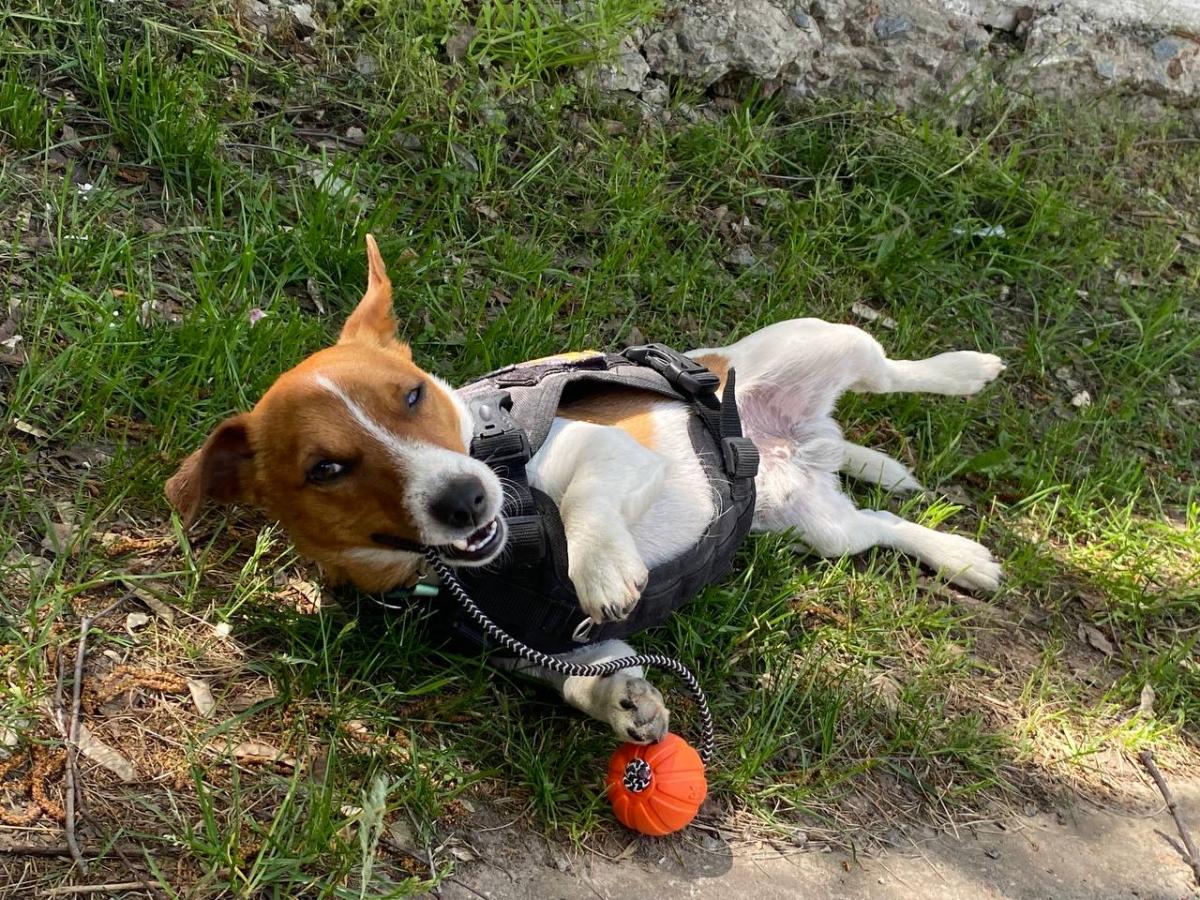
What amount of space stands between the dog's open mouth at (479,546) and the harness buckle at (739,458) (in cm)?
89

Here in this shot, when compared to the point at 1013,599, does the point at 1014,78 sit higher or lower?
higher

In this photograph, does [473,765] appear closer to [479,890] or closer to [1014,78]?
[479,890]

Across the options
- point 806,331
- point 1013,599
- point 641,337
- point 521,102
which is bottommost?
point 1013,599

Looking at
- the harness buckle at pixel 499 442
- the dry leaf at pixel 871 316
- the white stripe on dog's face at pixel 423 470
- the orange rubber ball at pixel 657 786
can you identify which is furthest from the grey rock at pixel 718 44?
the orange rubber ball at pixel 657 786

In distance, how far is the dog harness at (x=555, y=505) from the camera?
2.74 metres

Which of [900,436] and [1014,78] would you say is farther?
[1014,78]

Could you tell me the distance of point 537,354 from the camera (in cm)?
394

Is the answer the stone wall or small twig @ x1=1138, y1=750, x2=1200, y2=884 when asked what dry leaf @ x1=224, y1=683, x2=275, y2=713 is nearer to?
small twig @ x1=1138, y1=750, x2=1200, y2=884

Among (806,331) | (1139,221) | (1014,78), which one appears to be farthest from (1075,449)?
(1014,78)

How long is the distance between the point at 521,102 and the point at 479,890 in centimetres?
349

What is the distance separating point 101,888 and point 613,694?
4.17ft

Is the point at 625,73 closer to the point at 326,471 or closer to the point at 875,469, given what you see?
the point at 875,469

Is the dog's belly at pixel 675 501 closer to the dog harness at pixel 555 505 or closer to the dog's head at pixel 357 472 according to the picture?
the dog harness at pixel 555 505

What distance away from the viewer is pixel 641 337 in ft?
14.2
